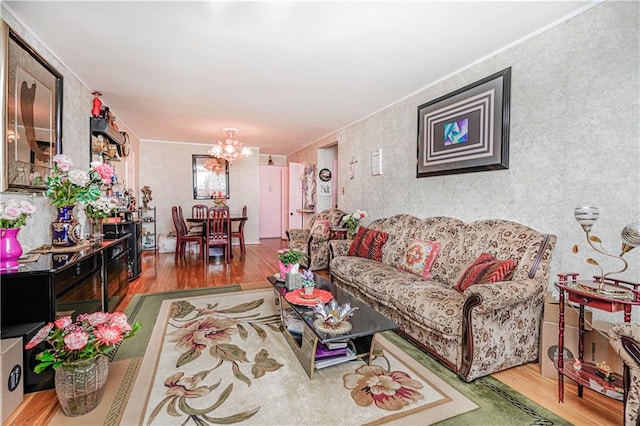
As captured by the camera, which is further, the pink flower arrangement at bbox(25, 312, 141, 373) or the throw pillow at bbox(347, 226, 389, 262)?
the throw pillow at bbox(347, 226, 389, 262)

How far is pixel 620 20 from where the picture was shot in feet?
6.33

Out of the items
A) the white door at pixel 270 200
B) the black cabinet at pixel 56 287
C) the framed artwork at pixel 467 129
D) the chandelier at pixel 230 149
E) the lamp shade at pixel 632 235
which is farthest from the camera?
the white door at pixel 270 200

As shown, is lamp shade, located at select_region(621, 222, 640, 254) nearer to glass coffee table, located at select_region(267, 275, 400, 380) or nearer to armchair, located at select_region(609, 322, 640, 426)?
armchair, located at select_region(609, 322, 640, 426)

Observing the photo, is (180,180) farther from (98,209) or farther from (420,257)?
(420,257)

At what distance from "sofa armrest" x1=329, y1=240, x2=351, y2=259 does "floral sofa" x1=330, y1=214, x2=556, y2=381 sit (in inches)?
32.6

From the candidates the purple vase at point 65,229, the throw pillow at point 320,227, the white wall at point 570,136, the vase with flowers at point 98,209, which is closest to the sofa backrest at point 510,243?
the white wall at point 570,136

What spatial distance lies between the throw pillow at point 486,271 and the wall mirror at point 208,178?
245 inches

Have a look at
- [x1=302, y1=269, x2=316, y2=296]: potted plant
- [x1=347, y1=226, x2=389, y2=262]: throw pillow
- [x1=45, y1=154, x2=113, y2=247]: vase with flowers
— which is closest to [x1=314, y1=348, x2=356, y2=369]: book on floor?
[x1=302, y1=269, x2=316, y2=296]: potted plant

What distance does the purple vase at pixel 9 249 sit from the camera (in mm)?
1859

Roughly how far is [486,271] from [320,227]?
10.7ft

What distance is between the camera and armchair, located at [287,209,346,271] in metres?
4.81

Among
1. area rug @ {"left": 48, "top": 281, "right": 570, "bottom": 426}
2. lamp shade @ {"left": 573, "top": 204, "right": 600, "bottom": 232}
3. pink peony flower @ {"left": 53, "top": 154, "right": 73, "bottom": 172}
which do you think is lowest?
area rug @ {"left": 48, "top": 281, "right": 570, "bottom": 426}

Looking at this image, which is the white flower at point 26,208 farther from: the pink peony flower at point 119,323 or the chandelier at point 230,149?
the chandelier at point 230,149

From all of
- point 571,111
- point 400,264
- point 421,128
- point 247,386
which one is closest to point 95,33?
point 247,386
